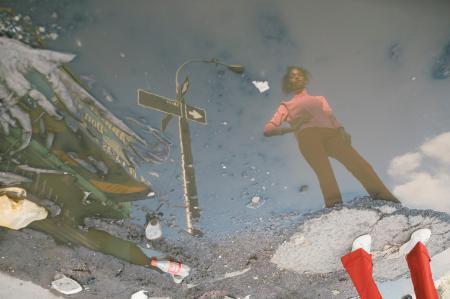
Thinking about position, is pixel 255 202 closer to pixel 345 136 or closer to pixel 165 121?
pixel 345 136

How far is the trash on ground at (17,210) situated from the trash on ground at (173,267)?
2.41 feet

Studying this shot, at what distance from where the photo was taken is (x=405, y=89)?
164 cm

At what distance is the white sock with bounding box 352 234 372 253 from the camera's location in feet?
7.63

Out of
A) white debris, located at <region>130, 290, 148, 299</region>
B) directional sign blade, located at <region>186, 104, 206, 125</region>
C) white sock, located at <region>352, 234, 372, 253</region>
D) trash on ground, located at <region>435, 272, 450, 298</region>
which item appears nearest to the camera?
directional sign blade, located at <region>186, 104, 206, 125</region>

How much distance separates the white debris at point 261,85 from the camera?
1.56m

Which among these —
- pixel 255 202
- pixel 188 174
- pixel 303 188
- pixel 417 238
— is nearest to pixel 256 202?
pixel 255 202

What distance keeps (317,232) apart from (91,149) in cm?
136

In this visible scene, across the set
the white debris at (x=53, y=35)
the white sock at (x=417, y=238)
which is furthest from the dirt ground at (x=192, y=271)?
the white debris at (x=53, y=35)

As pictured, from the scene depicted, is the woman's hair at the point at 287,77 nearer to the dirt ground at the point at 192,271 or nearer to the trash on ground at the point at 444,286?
the dirt ground at the point at 192,271

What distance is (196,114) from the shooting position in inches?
64.6

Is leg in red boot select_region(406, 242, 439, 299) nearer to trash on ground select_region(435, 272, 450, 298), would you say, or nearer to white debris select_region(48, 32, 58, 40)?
trash on ground select_region(435, 272, 450, 298)

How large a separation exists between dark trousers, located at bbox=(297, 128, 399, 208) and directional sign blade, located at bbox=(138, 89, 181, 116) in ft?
1.89

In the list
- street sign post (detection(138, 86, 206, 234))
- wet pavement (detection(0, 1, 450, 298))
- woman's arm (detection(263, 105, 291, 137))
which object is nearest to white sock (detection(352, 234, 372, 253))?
wet pavement (detection(0, 1, 450, 298))

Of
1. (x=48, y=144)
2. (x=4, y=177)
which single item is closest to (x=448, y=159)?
(x=48, y=144)
